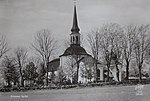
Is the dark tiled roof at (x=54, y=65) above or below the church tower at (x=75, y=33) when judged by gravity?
below

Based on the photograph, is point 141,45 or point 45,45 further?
point 45,45

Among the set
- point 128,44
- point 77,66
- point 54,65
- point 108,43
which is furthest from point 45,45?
point 128,44

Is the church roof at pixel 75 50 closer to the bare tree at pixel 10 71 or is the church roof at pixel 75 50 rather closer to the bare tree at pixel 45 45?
the bare tree at pixel 45 45

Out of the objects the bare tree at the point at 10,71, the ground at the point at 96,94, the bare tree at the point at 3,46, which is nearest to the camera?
the ground at the point at 96,94

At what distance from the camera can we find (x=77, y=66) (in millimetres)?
1623

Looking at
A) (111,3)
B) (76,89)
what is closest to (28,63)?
(76,89)

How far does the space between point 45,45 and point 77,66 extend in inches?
10.7

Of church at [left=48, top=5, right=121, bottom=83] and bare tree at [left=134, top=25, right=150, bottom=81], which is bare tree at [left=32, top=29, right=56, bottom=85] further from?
bare tree at [left=134, top=25, right=150, bottom=81]

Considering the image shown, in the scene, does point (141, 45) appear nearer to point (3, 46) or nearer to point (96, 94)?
point (96, 94)

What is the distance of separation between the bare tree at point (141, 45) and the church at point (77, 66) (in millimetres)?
165

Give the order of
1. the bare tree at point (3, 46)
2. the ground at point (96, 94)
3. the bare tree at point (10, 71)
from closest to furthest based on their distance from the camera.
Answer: the ground at point (96, 94), the bare tree at point (10, 71), the bare tree at point (3, 46)

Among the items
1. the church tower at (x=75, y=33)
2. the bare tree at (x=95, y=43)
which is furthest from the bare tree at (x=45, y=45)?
the bare tree at (x=95, y=43)

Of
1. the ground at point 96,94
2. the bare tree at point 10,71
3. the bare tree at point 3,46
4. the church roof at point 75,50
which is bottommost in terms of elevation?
the ground at point 96,94

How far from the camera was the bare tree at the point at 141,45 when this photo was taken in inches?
63.5
